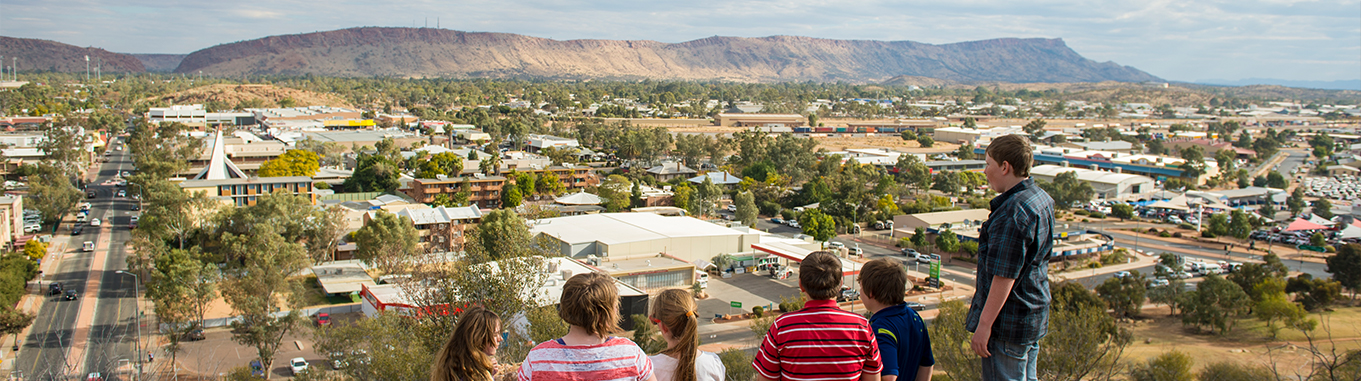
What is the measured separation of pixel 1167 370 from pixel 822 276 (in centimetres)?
1351

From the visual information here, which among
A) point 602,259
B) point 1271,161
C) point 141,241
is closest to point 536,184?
point 602,259

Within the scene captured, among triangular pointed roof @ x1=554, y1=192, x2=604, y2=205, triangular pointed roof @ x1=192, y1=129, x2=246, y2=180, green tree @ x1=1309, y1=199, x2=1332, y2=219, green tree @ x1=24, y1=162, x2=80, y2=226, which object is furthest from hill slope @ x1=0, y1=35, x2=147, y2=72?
green tree @ x1=1309, y1=199, x2=1332, y2=219

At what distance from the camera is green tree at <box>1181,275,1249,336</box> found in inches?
719

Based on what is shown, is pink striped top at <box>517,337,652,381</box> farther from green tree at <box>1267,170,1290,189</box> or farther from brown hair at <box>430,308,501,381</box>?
green tree at <box>1267,170,1290,189</box>

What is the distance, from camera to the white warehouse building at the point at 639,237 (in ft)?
72.5

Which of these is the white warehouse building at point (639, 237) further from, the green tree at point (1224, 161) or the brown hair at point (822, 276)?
the green tree at point (1224, 161)

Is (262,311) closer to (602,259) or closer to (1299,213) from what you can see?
(602,259)

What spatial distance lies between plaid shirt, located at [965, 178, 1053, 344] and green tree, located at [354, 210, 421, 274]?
19.5 meters

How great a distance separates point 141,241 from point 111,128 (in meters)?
39.8

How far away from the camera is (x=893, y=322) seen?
280 centimetres

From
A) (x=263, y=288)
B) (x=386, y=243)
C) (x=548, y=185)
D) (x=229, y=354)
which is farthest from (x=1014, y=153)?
(x=548, y=185)

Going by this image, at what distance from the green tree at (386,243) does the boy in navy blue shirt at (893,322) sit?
19.4 m

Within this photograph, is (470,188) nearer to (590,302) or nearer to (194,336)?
(194,336)

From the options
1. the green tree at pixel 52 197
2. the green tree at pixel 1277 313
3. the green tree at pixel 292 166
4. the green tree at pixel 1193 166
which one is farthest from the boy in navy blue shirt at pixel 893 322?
the green tree at pixel 1193 166
